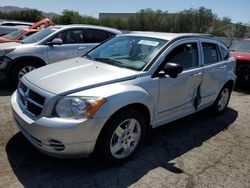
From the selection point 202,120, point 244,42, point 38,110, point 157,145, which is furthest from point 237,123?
point 244,42

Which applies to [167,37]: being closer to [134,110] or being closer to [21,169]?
[134,110]

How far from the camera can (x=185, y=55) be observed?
184 inches

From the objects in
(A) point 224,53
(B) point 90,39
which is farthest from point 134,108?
(B) point 90,39

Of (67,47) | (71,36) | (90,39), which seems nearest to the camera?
(67,47)

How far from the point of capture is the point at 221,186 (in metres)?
3.54

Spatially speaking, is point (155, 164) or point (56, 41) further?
point (56, 41)

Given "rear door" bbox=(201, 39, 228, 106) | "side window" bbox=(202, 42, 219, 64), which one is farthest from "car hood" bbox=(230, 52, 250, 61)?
"side window" bbox=(202, 42, 219, 64)

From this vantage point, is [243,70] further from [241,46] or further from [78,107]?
[78,107]

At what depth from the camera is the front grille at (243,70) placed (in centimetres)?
869

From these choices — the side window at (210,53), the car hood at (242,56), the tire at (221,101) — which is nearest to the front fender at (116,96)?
the side window at (210,53)

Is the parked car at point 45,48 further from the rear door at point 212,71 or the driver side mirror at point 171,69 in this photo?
the driver side mirror at point 171,69

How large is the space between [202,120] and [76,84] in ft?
10.3

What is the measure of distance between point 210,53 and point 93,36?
3.82 meters

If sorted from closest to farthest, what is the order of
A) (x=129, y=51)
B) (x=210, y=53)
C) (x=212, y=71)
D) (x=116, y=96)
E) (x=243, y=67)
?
1. (x=116, y=96)
2. (x=129, y=51)
3. (x=212, y=71)
4. (x=210, y=53)
5. (x=243, y=67)
